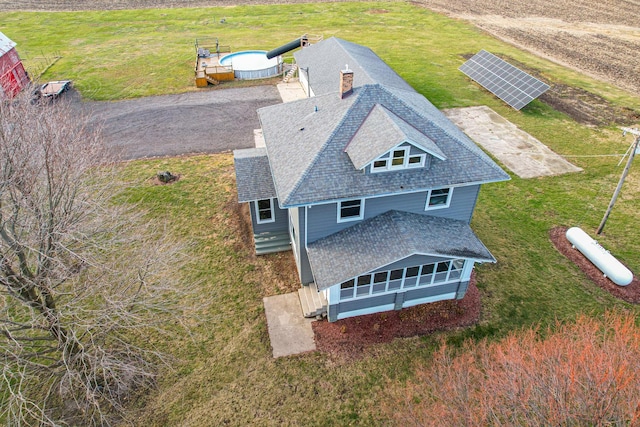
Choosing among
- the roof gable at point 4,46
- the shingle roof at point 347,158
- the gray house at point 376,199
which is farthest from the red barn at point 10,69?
the gray house at point 376,199

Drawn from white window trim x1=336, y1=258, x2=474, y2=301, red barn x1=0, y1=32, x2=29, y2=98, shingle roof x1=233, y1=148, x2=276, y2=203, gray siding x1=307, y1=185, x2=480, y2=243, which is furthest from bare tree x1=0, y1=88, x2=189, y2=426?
red barn x1=0, y1=32, x2=29, y2=98

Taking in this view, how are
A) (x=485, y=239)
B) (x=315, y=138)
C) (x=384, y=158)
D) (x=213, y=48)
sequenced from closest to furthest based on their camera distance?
1. (x=384, y=158)
2. (x=315, y=138)
3. (x=485, y=239)
4. (x=213, y=48)

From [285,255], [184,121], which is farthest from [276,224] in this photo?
[184,121]

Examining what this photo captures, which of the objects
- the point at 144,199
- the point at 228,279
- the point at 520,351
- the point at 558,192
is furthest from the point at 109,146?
the point at 558,192

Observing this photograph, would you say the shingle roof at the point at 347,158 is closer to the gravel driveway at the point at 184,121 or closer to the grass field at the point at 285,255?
the grass field at the point at 285,255

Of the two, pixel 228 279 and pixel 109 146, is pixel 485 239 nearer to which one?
pixel 228 279

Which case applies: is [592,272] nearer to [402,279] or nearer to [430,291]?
[430,291]

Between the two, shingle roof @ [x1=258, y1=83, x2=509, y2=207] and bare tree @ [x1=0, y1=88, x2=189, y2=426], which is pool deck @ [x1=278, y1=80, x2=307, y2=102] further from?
bare tree @ [x1=0, y1=88, x2=189, y2=426]
